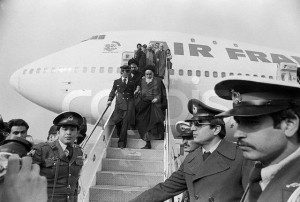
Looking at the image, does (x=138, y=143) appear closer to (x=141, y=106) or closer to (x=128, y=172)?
(x=141, y=106)

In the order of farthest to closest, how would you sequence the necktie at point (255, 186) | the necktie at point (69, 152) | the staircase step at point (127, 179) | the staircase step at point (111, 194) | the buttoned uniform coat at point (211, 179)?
the staircase step at point (127, 179) → the staircase step at point (111, 194) → the necktie at point (69, 152) → the buttoned uniform coat at point (211, 179) → the necktie at point (255, 186)

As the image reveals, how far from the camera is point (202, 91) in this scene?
12.2m

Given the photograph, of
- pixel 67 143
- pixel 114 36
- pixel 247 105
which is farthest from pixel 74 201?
pixel 114 36

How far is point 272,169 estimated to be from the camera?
1327 millimetres

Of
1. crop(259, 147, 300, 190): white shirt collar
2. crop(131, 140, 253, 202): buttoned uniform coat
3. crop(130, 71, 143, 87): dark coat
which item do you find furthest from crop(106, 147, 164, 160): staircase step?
crop(259, 147, 300, 190): white shirt collar

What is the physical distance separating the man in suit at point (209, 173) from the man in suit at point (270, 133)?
756 millimetres

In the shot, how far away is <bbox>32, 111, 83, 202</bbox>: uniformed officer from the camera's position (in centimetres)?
341

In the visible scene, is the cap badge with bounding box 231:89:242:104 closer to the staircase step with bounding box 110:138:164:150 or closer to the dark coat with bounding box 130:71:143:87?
the staircase step with bounding box 110:138:164:150

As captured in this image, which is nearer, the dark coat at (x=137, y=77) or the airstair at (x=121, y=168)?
the airstair at (x=121, y=168)

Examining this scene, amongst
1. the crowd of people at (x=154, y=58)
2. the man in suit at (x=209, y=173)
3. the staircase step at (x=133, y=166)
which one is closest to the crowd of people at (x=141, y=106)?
the staircase step at (x=133, y=166)

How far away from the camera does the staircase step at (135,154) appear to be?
6.64 m

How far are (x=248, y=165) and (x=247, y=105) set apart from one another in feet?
2.73

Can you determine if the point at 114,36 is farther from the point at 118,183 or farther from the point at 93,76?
the point at 118,183

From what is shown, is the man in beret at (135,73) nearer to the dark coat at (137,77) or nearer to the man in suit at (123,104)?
the dark coat at (137,77)
